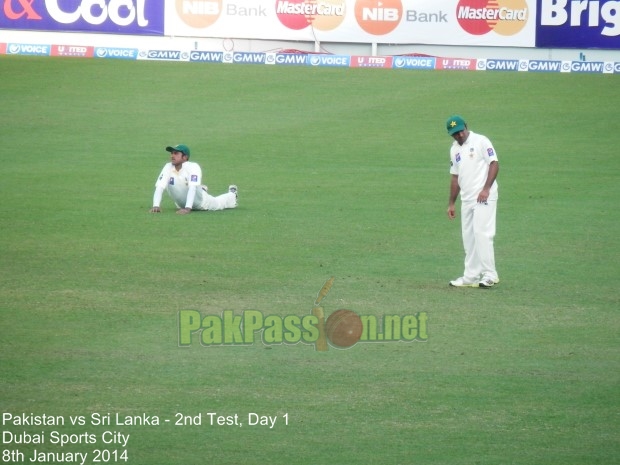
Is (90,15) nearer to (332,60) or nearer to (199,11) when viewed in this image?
(199,11)

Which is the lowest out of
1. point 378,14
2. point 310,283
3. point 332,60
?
point 310,283

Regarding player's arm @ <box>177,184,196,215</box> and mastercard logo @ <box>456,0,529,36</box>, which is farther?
mastercard logo @ <box>456,0,529,36</box>

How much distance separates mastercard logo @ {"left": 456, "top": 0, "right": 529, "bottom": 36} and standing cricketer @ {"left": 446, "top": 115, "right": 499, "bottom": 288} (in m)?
21.9

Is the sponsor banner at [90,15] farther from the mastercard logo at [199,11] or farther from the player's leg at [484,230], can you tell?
the player's leg at [484,230]

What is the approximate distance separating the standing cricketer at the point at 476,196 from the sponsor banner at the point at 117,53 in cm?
2530

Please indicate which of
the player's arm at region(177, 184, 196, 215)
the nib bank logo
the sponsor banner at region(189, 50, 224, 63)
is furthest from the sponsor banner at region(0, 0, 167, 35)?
the nib bank logo

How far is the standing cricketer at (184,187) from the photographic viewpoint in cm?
1673

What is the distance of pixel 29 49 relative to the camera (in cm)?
3672

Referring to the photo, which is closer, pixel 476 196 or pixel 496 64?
pixel 476 196

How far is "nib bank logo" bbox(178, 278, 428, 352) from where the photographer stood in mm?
10266

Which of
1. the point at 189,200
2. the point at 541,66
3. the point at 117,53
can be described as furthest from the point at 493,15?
the point at 189,200

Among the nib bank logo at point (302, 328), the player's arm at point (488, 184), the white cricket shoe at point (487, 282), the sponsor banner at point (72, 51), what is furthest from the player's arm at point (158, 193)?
the sponsor banner at point (72, 51)

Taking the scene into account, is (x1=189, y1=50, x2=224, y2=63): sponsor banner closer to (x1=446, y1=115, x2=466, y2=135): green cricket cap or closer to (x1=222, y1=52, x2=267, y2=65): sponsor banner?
(x1=222, y1=52, x2=267, y2=65): sponsor banner

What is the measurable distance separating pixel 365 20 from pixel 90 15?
27.5 feet
